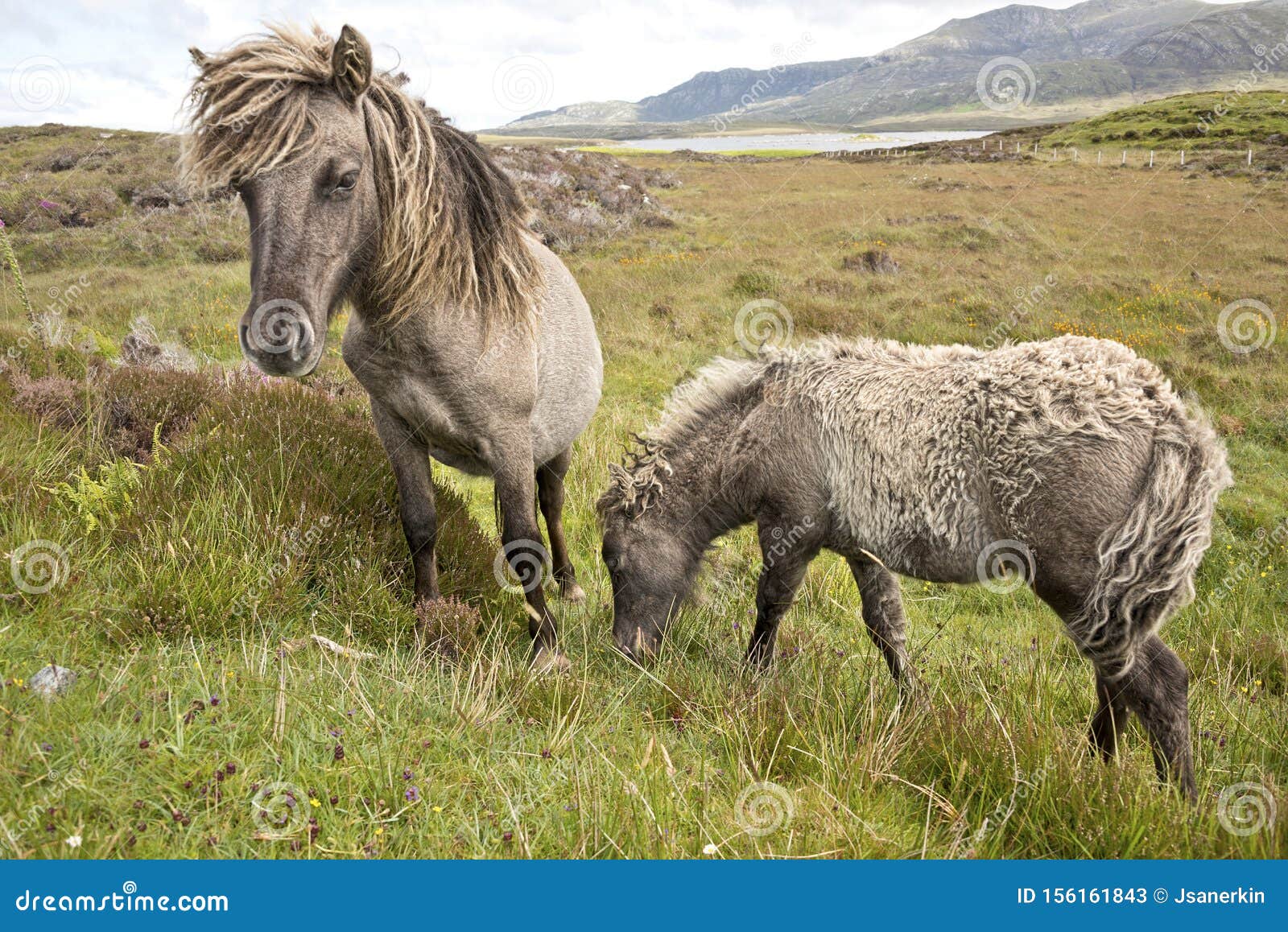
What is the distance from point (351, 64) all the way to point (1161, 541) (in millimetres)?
3974

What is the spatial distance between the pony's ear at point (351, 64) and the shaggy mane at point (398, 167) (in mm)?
58

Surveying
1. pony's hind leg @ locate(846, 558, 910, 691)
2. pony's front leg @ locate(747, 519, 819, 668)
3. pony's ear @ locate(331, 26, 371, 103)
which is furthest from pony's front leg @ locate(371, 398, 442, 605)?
pony's hind leg @ locate(846, 558, 910, 691)

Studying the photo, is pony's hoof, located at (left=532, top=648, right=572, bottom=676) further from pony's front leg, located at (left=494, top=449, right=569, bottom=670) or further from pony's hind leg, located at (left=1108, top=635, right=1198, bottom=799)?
pony's hind leg, located at (left=1108, top=635, right=1198, bottom=799)

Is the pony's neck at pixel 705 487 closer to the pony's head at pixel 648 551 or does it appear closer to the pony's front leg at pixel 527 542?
the pony's head at pixel 648 551

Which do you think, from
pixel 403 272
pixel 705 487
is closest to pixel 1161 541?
pixel 705 487

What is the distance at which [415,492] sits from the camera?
14.5 feet

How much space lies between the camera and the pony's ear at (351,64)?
10.3ft

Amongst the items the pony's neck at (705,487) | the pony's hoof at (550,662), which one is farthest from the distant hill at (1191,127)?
the pony's hoof at (550,662)

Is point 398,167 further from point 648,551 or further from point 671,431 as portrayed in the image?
point 648,551

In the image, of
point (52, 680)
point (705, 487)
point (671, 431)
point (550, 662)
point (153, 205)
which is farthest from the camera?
point (153, 205)

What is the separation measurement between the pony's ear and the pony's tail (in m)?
3.74

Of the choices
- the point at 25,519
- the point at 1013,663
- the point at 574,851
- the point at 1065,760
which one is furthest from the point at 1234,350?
the point at 25,519

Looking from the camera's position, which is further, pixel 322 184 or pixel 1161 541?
pixel 1161 541

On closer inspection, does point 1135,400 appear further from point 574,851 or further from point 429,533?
point 429,533
